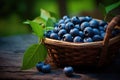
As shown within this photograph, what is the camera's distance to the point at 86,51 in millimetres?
1400

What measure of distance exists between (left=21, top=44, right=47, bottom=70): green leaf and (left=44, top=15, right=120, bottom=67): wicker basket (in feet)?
0.11

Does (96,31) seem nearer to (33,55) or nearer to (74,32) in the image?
(74,32)

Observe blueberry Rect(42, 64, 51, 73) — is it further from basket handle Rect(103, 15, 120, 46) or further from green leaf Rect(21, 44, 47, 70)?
basket handle Rect(103, 15, 120, 46)

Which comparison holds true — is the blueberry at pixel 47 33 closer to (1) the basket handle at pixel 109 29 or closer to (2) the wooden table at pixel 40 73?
(2) the wooden table at pixel 40 73

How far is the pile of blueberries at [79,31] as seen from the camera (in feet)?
4.71

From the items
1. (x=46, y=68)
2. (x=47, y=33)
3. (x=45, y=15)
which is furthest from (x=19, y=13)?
(x=46, y=68)

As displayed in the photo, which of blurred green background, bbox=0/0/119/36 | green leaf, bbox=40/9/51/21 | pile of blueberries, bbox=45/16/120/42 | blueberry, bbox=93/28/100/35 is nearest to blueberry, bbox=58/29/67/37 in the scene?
pile of blueberries, bbox=45/16/120/42

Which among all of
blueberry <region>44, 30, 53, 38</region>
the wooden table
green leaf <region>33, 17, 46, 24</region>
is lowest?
the wooden table

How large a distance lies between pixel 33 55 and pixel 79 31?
0.23 meters

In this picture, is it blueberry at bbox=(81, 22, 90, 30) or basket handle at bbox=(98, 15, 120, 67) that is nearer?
basket handle at bbox=(98, 15, 120, 67)

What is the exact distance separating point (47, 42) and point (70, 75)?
180 millimetres

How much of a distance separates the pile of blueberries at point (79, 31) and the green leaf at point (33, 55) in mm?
74

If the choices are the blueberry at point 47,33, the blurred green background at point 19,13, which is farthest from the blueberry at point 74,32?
the blurred green background at point 19,13

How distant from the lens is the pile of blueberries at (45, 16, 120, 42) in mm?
1436
